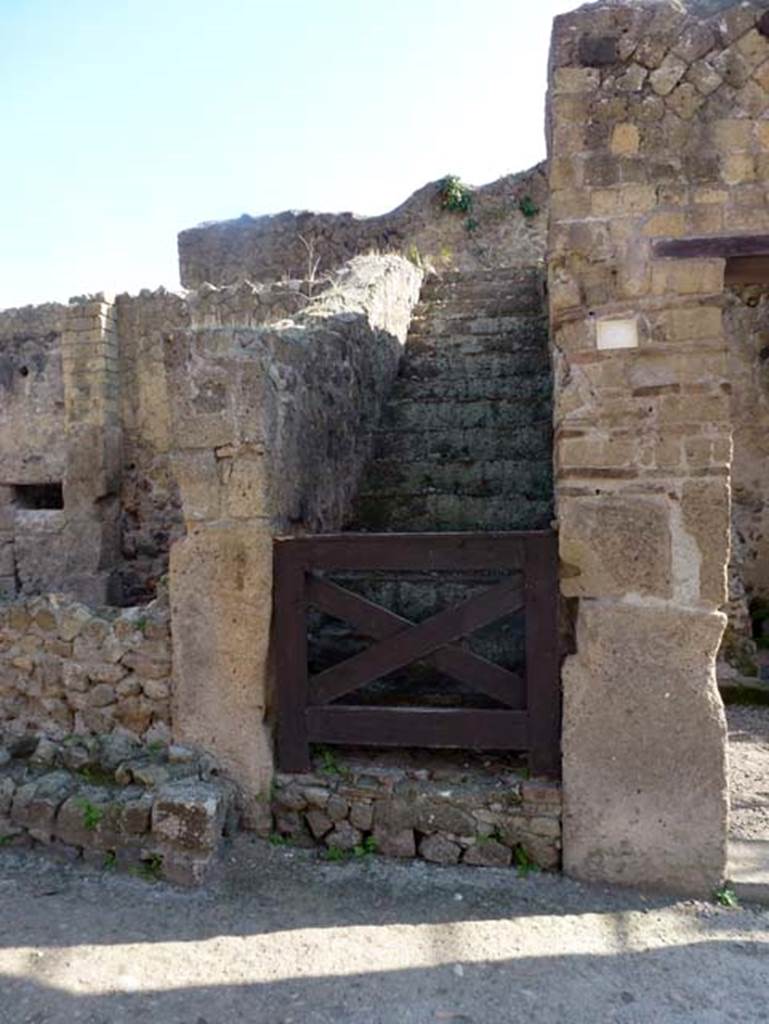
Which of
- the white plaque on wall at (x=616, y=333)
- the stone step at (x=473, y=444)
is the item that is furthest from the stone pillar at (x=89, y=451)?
the white plaque on wall at (x=616, y=333)

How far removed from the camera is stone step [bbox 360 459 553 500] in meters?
5.06

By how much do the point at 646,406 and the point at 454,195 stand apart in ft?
35.0

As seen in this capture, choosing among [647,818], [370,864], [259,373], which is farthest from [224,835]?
[259,373]

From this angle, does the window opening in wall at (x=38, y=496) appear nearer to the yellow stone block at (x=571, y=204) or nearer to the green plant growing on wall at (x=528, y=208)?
the yellow stone block at (x=571, y=204)

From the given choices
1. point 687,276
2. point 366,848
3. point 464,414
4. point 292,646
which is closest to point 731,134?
point 687,276

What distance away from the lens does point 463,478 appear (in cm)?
518

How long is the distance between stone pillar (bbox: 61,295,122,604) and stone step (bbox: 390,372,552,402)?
353 cm

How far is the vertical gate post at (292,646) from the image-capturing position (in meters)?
3.79

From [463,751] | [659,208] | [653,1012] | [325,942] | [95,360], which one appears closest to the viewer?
[653,1012]

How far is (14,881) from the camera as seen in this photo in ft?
11.7

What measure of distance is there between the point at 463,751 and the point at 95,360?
6.10 m

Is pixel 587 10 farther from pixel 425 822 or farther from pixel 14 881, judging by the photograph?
pixel 14 881

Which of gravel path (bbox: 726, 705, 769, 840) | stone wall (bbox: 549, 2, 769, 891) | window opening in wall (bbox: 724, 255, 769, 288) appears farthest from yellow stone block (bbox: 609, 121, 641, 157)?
gravel path (bbox: 726, 705, 769, 840)

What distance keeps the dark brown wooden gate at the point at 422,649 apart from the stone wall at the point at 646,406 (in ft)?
0.47
